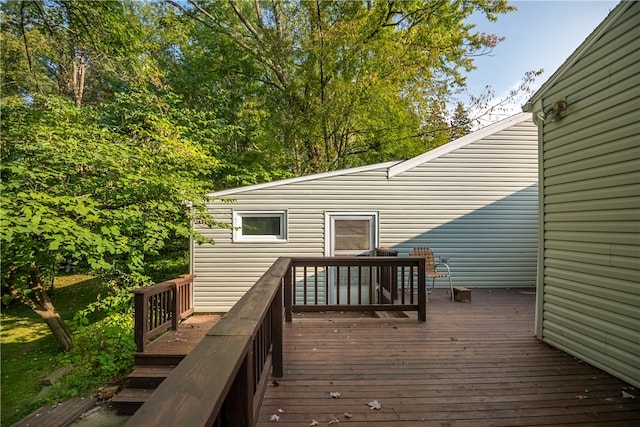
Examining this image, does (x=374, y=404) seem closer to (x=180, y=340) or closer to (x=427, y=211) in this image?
(x=180, y=340)

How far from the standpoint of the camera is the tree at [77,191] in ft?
12.4

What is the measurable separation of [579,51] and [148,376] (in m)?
6.28

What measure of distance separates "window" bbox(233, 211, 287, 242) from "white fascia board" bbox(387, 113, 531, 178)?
2516 mm

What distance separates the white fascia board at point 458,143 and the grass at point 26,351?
7.68 metres

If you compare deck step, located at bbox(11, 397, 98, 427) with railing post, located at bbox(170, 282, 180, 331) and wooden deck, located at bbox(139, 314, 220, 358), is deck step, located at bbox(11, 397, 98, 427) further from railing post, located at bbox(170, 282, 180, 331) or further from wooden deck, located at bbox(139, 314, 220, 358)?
railing post, located at bbox(170, 282, 180, 331)

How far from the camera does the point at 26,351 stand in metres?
7.14

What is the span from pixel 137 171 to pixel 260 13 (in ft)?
28.5

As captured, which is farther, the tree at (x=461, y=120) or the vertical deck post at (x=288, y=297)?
the tree at (x=461, y=120)

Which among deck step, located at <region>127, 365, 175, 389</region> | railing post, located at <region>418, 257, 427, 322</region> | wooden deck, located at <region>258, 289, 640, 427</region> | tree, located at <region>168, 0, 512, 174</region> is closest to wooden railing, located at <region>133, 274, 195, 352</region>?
deck step, located at <region>127, 365, 175, 389</region>

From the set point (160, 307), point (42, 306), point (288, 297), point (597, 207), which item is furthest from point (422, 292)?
point (42, 306)

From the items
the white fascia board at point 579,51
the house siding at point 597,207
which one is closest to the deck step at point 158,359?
the house siding at point 597,207

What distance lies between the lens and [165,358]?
4344mm

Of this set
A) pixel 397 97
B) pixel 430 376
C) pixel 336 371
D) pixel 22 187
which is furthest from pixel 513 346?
pixel 397 97

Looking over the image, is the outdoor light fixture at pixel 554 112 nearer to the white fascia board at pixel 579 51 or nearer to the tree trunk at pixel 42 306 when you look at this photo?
the white fascia board at pixel 579 51
